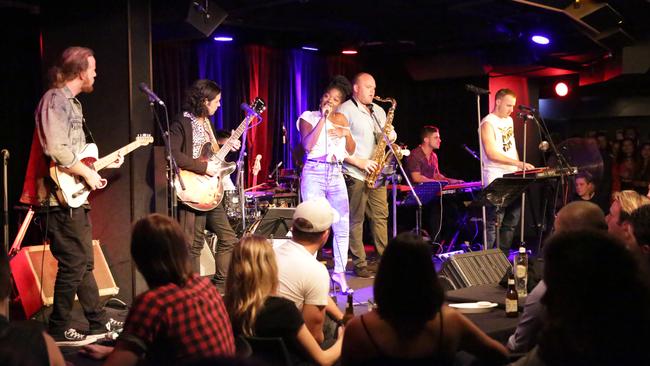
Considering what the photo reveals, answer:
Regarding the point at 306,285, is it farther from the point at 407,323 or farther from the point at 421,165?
the point at 421,165

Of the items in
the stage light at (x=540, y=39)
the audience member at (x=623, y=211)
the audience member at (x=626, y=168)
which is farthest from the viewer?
the audience member at (x=626, y=168)

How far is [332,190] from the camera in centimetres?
818

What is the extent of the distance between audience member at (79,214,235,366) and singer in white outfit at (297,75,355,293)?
459 centimetres

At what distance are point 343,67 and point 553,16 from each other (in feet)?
13.6

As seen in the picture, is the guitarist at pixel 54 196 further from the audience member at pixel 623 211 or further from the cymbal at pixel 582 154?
the cymbal at pixel 582 154

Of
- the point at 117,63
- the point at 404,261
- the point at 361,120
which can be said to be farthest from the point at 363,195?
the point at 404,261

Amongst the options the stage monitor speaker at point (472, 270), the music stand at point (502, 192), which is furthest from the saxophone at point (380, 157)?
the stage monitor speaker at point (472, 270)

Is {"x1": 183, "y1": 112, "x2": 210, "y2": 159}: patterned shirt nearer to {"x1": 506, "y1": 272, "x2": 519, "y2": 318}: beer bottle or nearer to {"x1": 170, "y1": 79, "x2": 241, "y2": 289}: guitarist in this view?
{"x1": 170, "y1": 79, "x2": 241, "y2": 289}: guitarist

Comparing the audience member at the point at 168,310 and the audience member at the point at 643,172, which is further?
the audience member at the point at 643,172

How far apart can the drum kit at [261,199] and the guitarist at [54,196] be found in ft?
8.53

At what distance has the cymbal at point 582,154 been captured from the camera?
11109 millimetres

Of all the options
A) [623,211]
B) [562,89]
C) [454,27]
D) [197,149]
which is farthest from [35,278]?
[562,89]

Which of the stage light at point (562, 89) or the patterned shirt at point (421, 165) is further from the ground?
the stage light at point (562, 89)

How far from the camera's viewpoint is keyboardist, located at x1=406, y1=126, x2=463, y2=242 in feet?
39.7
